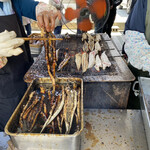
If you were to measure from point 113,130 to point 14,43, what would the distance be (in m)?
1.70

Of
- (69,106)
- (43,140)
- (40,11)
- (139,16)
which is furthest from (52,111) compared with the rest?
(139,16)

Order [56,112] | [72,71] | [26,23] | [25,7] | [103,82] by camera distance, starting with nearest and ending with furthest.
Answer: [56,112]
[103,82]
[25,7]
[72,71]
[26,23]

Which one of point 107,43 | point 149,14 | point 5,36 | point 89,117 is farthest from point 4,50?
point 107,43

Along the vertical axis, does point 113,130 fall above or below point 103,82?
below

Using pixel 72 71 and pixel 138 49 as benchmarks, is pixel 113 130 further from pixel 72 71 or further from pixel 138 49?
pixel 138 49

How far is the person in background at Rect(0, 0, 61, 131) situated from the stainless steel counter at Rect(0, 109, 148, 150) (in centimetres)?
130

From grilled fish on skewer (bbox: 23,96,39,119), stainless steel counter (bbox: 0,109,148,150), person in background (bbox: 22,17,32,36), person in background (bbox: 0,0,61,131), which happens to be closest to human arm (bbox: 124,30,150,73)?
stainless steel counter (bbox: 0,109,148,150)

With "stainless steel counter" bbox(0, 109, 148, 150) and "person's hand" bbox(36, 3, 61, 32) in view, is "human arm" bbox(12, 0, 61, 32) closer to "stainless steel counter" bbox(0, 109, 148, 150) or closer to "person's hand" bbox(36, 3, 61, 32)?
"person's hand" bbox(36, 3, 61, 32)

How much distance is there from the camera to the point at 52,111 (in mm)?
1413

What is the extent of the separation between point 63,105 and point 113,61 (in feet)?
5.06

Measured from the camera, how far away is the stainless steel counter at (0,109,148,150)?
5.18ft

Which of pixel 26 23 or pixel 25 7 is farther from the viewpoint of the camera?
pixel 26 23

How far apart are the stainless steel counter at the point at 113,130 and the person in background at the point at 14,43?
1300 mm

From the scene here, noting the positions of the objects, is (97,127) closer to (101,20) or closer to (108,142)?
(108,142)
